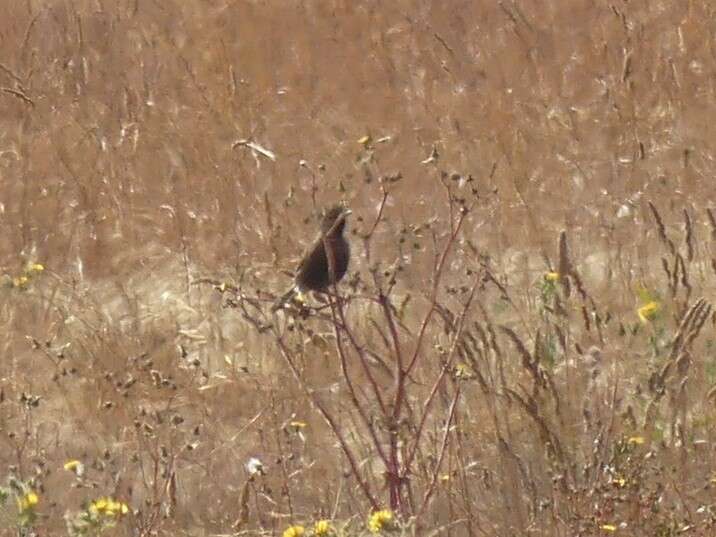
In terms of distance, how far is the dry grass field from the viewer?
328 cm

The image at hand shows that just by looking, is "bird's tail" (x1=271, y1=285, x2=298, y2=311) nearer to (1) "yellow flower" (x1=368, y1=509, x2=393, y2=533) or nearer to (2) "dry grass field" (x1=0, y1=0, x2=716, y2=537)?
(2) "dry grass field" (x1=0, y1=0, x2=716, y2=537)

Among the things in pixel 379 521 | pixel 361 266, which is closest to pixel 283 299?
pixel 379 521

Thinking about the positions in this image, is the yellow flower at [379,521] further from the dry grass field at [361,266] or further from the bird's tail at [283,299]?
the bird's tail at [283,299]

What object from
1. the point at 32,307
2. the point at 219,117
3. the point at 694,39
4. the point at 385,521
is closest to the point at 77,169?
the point at 219,117

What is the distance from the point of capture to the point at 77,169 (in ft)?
18.0

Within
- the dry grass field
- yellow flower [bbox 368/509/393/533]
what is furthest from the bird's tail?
yellow flower [bbox 368/509/393/533]

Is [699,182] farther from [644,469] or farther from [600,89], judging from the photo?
[644,469]

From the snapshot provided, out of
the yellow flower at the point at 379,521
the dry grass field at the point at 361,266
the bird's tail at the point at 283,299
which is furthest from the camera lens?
the dry grass field at the point at 361,266

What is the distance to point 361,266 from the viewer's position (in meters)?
5.05

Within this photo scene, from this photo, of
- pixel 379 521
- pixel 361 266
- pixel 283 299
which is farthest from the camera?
pixel 361 266

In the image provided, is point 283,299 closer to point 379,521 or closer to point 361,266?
point 379,521

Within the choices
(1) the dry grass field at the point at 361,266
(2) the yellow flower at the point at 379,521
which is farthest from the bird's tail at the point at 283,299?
(2) the yellow flower at the point at 379,521

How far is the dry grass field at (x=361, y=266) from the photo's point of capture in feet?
10.8

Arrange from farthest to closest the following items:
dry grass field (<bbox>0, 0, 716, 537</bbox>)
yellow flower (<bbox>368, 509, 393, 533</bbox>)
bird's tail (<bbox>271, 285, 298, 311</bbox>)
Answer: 1. dry grass field (<bbox>0, 0, 716, 537</bbox>)
2. bird's tail (<bbox>271, 285, 298, 311</bbox>)
3. yellow flower (<bbox>368, 509, 393, 533</bbox>)
